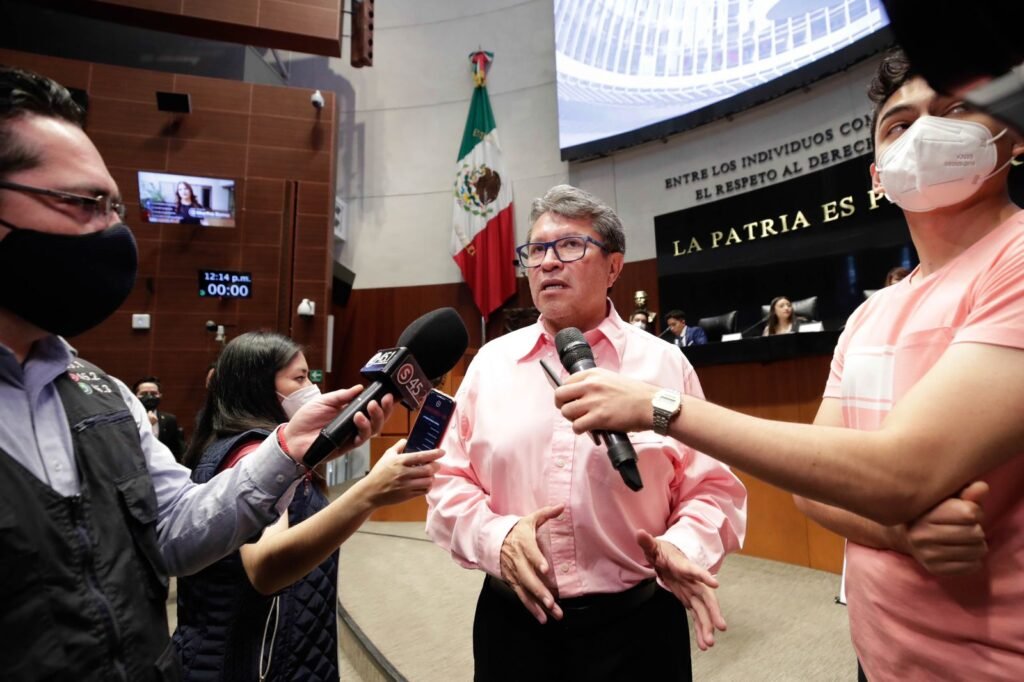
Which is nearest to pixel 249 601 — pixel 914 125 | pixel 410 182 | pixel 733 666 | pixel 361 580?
pixel 914 125

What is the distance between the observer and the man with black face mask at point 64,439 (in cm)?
Answer: 68

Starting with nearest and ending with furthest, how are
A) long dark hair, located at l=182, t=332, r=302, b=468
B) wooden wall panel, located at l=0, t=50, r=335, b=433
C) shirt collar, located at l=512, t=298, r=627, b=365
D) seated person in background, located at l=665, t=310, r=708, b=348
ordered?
1. shirt collar, located at l=512, t=298, r=627, b=365
2. long dark hair, located at l=182, t=332, r=302, b=468
3. seated person in background, located at l=665, t=310, r=708, b=348
4. wooden wall panel, located at l=0, t=50, r=335, b=433

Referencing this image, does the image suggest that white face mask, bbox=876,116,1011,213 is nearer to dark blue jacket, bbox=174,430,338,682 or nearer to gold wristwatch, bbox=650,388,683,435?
gold wristwatch, bbox=650,388,683,435

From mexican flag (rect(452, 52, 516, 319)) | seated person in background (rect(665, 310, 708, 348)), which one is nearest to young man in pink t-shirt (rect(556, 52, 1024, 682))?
seated person in background (rect(665, 310, 708, 348))

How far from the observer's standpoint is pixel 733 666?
2.30 metres

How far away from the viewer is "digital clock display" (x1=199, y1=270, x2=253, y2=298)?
7.00m

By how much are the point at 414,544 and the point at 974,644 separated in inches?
171

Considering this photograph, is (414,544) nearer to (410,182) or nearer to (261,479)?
(261,479)

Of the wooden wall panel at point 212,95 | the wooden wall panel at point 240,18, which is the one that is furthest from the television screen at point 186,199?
the wooden wall panel at point 240,18

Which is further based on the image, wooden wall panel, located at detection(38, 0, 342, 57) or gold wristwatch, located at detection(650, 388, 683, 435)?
wooden wall panel, located at detection(38, 0, 342, 57)

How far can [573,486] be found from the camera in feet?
3.88

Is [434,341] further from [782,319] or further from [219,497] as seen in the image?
[782,319]

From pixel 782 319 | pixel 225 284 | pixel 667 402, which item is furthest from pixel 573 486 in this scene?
pixel 225 284

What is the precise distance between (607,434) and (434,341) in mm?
527
